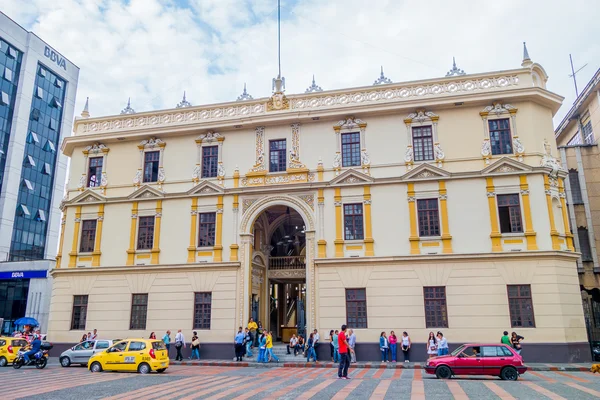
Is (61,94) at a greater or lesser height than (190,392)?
greater

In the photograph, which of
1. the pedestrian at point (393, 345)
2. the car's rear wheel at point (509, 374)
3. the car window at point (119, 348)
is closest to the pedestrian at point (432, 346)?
the pedestrian at point (393, 345)

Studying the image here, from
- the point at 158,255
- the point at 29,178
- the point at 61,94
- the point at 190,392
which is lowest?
the point at 190,392

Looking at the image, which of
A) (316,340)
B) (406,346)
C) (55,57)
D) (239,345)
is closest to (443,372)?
(406,346)

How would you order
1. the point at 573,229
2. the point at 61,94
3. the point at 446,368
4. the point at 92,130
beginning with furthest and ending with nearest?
the point at 61,94 < the point at 92,130 < the point at 573,229 < the point at 446,368

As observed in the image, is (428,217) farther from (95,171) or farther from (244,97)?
(95,171)

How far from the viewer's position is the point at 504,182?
24891 mm

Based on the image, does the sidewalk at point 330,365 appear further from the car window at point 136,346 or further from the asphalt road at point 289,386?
the car window at point 136,346

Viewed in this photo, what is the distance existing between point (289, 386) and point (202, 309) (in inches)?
519

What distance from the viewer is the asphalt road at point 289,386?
12.8 metres

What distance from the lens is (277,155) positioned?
28.5 m

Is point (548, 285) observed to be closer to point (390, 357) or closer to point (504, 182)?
point (504, 182)

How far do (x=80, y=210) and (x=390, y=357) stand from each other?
68.4 ft

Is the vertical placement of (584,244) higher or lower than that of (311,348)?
higher

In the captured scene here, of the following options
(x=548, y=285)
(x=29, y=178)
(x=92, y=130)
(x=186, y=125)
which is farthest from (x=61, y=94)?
(x=548, y=285)
